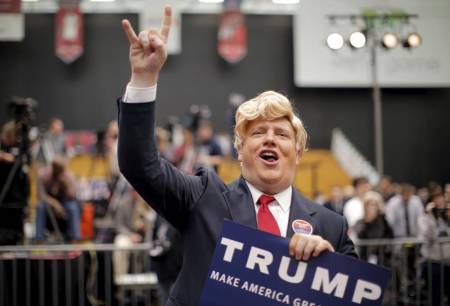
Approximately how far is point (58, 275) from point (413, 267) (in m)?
3.38

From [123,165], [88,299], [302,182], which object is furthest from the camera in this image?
[302,182]

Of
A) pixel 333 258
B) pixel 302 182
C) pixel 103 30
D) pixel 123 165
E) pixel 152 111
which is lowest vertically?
pixel 302 182

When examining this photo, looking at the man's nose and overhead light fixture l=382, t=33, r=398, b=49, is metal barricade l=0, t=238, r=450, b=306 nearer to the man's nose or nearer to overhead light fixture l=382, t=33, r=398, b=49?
overhead light fixture l=382, t=33, r=398, b=49

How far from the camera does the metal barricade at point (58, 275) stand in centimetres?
652

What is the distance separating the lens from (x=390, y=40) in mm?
9945

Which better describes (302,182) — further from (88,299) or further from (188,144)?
(88,299)

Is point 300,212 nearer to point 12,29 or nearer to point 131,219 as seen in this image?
point 131,219

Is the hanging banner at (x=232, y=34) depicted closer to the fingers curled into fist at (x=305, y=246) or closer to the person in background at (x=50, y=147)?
the person in background at (x=50, y=147)

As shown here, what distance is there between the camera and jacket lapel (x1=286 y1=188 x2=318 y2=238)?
7.32ft

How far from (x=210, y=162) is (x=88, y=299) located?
131 inches

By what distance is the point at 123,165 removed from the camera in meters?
1.98

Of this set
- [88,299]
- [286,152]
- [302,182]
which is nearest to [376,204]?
[88,299]

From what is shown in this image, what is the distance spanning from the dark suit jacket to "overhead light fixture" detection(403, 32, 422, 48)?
781 centimetres

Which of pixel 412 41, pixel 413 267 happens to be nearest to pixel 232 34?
pixel 412 41
